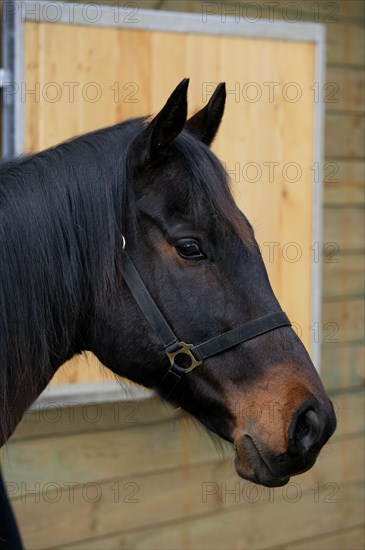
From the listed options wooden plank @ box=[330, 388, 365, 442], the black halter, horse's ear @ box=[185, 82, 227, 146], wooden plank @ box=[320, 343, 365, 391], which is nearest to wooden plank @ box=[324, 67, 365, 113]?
wooden plank @ box=[320, 343, 365, 391]

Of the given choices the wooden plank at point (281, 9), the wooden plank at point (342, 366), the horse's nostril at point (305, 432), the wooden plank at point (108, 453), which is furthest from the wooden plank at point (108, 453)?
the wooden plank at point (281, 9)

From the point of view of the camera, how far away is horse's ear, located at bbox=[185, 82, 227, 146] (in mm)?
1935

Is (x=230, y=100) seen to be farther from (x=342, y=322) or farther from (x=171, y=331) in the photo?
(x=171, y=331)

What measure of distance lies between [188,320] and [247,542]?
83.2 inches

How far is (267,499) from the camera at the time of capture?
3580mm

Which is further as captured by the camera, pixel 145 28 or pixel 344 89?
pixel 344 89

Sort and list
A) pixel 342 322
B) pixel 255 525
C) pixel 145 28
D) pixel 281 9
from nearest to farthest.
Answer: pixel 145 28
pixel 281 9
pixel 255 525
pixel 342 322

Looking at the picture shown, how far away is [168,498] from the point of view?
130 inches

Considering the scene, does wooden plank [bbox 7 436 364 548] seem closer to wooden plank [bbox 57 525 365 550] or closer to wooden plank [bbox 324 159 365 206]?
wooden plank [bbox 57 525 365 550]

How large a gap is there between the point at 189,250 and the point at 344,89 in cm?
211

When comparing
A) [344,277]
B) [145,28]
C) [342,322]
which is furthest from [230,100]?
[342,322]

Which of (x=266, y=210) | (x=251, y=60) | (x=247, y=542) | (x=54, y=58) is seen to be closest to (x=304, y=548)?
(x=247, y=542)

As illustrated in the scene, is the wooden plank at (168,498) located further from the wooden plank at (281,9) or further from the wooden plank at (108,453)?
the wooden plank at (281,9)

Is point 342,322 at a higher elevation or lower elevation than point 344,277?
lower
